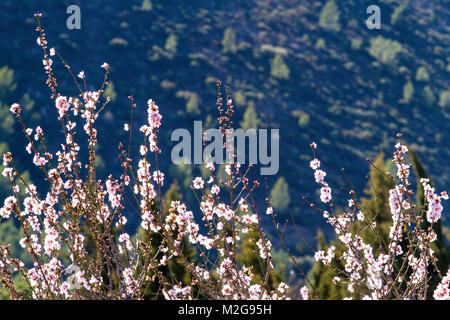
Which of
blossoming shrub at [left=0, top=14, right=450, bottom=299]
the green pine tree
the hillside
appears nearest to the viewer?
blossoming shrub at [left=0, top=14, right=450, bottom=299]

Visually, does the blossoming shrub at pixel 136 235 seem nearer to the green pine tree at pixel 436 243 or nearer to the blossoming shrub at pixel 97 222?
the blossoming shrub at pixel 97 222

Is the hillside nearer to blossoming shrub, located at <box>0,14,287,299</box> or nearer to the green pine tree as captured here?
the green pine tree

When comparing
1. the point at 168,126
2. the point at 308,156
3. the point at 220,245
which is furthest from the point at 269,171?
the point at 220,245

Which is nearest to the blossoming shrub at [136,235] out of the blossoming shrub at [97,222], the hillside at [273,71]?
the blossoming shrub at [97,222]

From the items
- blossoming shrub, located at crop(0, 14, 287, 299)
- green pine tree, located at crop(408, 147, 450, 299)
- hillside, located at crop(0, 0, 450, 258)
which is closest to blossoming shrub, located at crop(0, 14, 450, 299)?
blossoming shrub, located at crop(0, 14, 287, 299)

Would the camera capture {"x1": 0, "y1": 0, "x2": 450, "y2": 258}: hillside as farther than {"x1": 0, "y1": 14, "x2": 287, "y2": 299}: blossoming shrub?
Yes

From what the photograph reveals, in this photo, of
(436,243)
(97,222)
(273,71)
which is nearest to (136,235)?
(97,222)

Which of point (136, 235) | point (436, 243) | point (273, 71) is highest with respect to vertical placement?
point (136, 235)

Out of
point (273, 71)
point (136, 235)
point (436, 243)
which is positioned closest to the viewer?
point (136, 235)

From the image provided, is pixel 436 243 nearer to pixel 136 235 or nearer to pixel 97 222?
pixel 136 235

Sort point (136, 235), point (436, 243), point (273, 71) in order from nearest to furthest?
point (136, 235), point (436, 243), point (273, 71)

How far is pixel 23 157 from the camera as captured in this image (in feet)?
172

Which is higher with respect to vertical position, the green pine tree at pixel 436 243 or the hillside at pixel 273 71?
the green pine tree at pixel 436 243

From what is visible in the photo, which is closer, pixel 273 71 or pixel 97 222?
pixel 97 222
